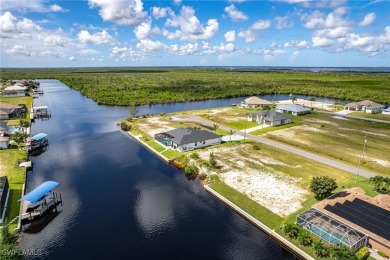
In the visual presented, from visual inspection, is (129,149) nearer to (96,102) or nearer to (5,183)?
(5,183)

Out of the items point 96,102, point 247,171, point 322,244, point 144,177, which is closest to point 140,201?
point 144,177

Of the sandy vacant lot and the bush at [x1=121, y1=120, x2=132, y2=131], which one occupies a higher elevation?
the bush at [x1=121, y1=120, x2=132, y2=131]

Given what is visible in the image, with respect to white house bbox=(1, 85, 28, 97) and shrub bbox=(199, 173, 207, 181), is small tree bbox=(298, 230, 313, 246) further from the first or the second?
white house bbox=(1, 85, 28, 97)

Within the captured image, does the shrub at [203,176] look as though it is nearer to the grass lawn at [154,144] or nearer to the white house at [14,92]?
the grass lawn at [154,144]

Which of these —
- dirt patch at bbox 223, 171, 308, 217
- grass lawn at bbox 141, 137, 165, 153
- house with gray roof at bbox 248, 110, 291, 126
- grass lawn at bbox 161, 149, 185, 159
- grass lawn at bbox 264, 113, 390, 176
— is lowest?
dirt patch at bbox 223, 171, 308, 217

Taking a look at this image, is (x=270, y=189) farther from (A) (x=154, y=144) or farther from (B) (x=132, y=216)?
(A) (x=154, y=144)

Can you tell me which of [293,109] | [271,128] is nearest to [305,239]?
[271,128]

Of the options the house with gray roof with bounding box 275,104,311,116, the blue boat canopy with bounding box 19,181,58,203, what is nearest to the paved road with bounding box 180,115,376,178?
the house with gray roof with bounding box 275,104,311,116
